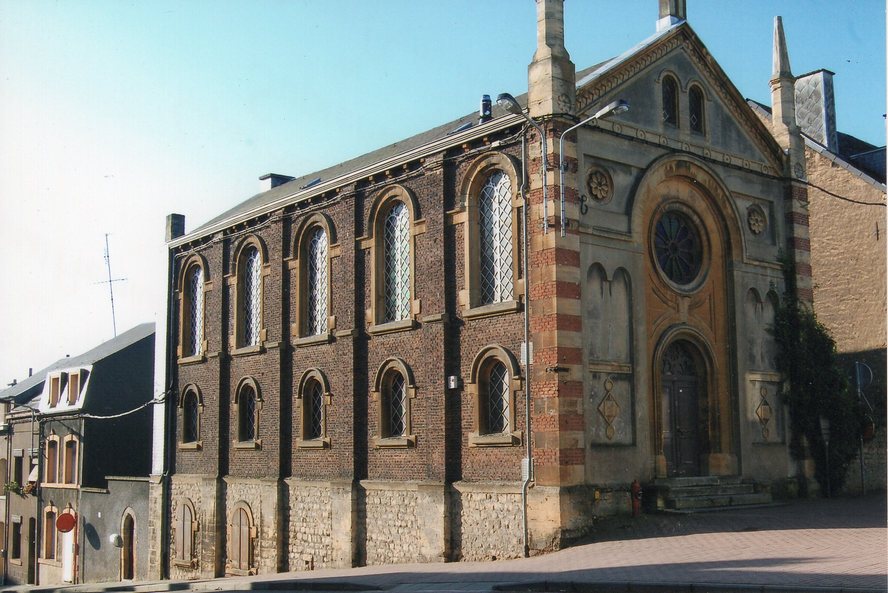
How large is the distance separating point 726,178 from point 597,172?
14.1ft

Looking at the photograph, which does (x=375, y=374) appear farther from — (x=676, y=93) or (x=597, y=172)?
(x=676, y=93)

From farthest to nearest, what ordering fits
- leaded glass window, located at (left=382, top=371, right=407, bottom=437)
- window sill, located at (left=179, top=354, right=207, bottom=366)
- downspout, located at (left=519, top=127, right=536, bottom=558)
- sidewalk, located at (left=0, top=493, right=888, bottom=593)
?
window sill, located at (left=179, top=354, right=207, bottom=366) < leaded glass window, located at (left=382, top=371, right=407, bottom=437) < downspout, located at (left=519, top=127, right=536, bottom=558) < sidewalk, located at (left=0, top=493, right=888, bottom=593)

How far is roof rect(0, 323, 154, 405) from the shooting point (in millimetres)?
39000

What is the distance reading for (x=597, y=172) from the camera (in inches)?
790

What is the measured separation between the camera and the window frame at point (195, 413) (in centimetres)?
2995

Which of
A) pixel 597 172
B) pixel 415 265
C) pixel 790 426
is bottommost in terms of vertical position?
pixel 790 426

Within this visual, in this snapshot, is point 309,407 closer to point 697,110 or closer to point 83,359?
point 697,110

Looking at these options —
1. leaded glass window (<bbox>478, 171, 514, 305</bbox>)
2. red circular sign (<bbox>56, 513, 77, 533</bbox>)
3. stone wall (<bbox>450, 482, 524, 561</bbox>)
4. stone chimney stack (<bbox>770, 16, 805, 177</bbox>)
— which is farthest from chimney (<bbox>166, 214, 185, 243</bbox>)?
stone chimney stack (<bbox>770, 16, 805, 177</bbox>)

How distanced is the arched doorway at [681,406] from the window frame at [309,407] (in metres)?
7.95

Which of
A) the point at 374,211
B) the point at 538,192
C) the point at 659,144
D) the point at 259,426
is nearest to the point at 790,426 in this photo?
the point at 659,144

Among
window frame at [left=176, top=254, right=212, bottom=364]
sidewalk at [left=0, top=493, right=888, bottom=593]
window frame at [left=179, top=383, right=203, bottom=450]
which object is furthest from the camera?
window frame at [left=176, top=254, right=212, bottom=364]

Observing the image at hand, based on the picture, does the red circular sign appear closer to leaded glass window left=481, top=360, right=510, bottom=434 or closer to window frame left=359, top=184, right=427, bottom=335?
window frame left=359, top=184, right=427, bottom=335

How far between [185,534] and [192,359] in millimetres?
4951

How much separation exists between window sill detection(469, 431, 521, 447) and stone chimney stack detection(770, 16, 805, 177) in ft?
32.9
